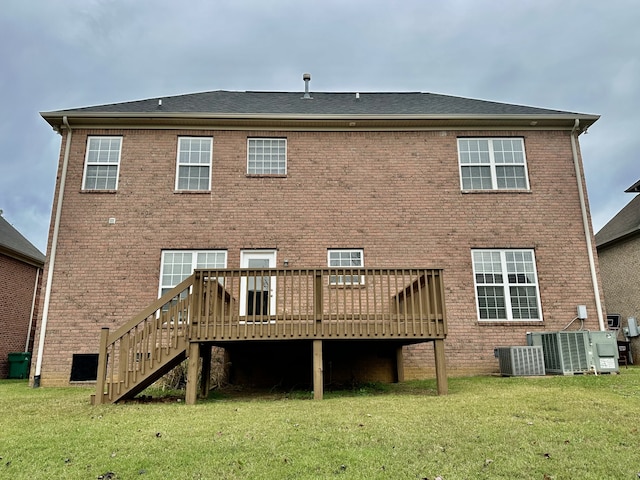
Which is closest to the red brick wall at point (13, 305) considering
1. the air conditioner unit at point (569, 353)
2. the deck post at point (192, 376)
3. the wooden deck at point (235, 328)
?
the wooden deck at point (235, 328)

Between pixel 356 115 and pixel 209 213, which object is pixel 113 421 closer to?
pixel 209 213

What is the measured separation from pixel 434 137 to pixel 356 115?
2.15m

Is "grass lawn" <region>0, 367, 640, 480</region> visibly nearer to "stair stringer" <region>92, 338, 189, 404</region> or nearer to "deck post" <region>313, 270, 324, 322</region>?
"stair stringer" <region>92, 338, 189, 404</region>

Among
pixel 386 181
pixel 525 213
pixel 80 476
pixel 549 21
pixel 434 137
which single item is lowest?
pixel 80 476

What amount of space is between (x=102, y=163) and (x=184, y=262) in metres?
3.40

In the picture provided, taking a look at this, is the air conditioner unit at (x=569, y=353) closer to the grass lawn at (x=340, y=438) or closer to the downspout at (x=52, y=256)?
the grass lawn at (x=340, y=438)

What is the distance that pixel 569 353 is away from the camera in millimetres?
9352

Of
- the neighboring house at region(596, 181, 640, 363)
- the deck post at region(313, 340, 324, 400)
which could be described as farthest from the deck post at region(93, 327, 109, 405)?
the neighboring house at region(596, 181, 640, 363)

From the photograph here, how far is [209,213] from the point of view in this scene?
1127 cm

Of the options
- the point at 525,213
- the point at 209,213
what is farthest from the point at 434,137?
the point at 209,213

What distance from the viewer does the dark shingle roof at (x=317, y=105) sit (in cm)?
1203

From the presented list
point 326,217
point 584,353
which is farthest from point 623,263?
point 326,217

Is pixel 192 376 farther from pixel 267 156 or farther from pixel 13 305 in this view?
pixel 13 305

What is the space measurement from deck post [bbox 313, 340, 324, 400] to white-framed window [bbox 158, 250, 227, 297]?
4.35 m
